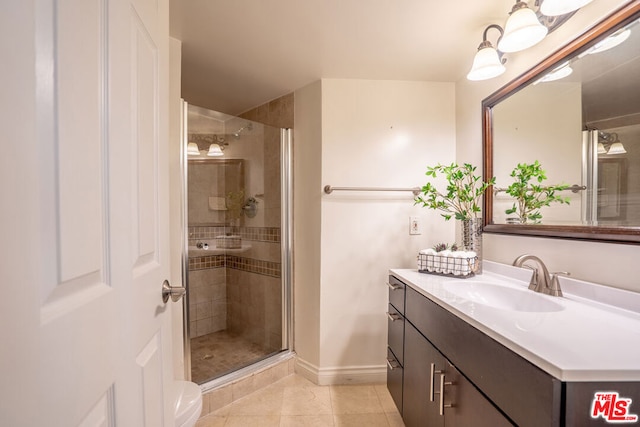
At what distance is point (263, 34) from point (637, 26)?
1538 mm

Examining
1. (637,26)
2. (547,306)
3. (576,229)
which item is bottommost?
(547,306)

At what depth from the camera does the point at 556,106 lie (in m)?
1.30

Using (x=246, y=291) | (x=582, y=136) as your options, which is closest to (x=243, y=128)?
(x=246, y=291)

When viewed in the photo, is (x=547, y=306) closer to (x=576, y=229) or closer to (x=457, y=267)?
(x=576, y=229)

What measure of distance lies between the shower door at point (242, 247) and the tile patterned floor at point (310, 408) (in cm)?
30

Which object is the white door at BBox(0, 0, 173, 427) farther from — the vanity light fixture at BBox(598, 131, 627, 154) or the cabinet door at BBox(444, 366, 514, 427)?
the vanity light fixture at BBox(598, 131, 627, 154)

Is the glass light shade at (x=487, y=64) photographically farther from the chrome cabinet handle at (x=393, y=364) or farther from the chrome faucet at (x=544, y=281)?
the chrome cabinet handle at (x=393, y=364)

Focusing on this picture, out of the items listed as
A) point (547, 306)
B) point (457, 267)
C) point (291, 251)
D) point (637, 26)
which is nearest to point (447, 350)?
point (547, 306)

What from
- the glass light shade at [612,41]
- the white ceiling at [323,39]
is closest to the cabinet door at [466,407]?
the glass light shade at [612,41]

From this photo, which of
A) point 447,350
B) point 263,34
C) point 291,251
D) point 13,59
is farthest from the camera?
point 291,251

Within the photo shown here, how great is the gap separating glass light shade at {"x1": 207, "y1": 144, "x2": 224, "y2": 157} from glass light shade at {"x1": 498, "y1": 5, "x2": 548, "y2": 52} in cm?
183

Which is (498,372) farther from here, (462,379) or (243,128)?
(243,128)

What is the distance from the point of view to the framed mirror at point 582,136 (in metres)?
1.00

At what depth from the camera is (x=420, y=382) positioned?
4.29 ft
